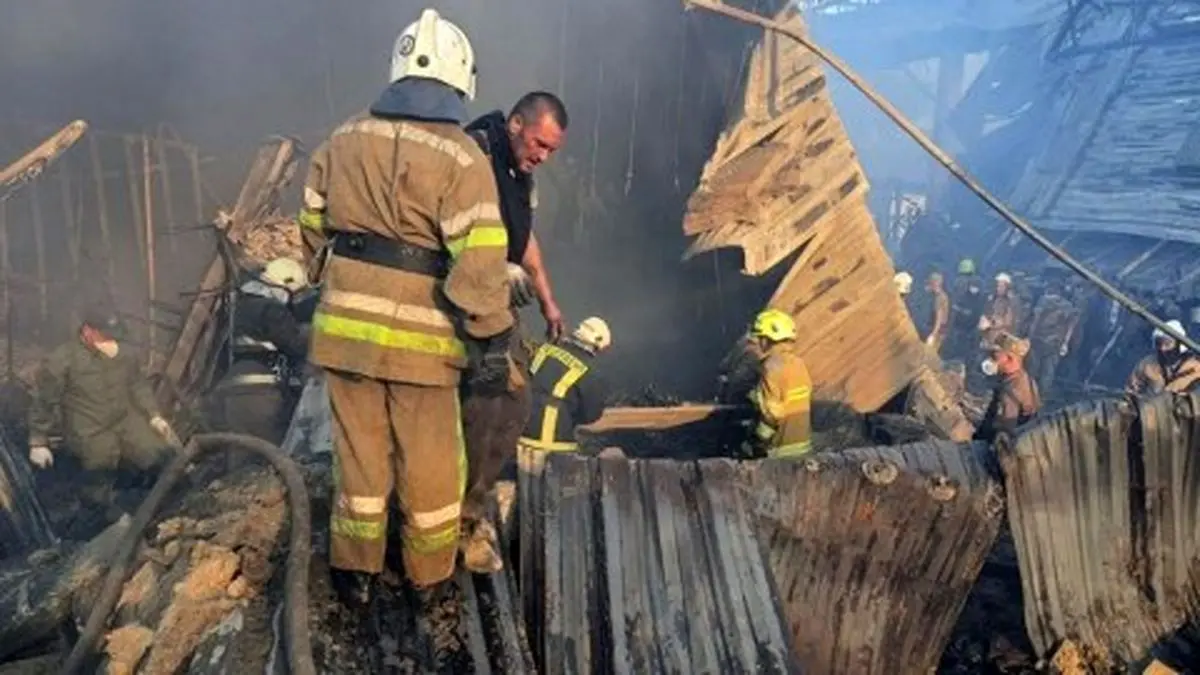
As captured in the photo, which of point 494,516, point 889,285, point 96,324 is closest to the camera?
point 494,516

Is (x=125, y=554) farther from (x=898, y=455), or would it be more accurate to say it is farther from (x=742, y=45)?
(x=742, y=45)

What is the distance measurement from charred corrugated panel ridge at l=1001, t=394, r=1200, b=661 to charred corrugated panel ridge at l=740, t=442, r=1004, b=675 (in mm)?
171

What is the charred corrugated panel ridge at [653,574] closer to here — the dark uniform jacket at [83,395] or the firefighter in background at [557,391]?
the firefighter in background at [557,391]

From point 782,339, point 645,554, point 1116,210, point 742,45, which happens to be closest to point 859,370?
point 782,339

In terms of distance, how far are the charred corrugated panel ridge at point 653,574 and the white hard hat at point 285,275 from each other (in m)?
4.23

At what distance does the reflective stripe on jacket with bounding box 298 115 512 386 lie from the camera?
9.37 feet

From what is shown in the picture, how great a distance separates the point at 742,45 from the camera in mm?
8305

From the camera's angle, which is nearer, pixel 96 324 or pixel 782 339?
pixel 782 339

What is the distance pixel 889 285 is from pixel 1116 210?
9.97 metres

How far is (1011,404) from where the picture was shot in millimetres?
6977

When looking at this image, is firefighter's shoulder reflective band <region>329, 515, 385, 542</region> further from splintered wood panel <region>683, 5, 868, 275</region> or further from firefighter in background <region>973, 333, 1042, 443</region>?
firefighter in background <region>973, 333, 1042, 443</region>

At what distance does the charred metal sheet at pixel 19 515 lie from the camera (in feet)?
17.7

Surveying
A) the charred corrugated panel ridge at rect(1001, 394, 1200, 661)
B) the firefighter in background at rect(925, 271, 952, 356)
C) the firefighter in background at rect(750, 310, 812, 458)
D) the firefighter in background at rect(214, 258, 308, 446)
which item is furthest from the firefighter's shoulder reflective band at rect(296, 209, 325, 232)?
the firefighter in background at rect(925, 271, 952, 356)

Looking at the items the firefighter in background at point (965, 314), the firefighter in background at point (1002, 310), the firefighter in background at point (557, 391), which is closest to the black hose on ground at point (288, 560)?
the firefighter in background at point (557, 391)
